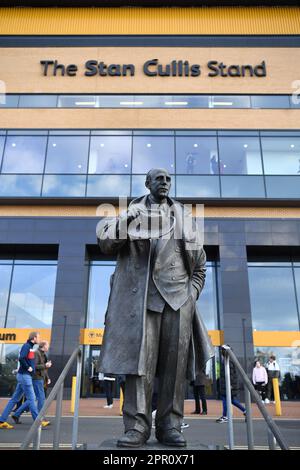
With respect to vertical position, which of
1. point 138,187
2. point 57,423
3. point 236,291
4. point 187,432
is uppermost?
point 138,187

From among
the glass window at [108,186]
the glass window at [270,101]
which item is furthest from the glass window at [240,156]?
the glass window at [108,186]

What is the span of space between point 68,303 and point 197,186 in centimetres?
840

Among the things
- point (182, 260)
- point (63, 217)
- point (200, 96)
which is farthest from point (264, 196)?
point (182, 260)

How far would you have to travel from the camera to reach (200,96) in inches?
839

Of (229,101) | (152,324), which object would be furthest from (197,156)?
(152,324)

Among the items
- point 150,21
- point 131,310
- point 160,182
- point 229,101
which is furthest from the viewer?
point 150,21

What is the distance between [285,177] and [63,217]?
11.3m

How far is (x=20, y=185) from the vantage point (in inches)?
757

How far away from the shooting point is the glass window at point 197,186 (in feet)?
62.5

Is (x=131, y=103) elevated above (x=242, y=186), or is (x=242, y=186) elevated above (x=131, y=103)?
(x=131, y=103)

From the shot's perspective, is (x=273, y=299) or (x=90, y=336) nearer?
(x=90, y=336)

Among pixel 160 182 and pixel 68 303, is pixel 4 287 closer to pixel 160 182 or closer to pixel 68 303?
pixel 68 303
